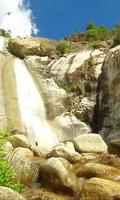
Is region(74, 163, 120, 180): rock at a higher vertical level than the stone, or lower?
higher

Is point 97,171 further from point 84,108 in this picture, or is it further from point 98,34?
point 98,34

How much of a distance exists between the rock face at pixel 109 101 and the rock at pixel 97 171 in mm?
11398

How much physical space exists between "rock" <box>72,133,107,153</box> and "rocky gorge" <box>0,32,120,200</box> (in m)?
0.04

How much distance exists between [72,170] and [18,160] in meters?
2.38

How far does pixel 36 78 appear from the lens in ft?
136

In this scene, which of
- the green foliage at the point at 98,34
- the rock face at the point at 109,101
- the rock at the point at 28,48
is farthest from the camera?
the green foliage at the point at 98,34

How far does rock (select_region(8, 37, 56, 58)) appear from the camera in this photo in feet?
155

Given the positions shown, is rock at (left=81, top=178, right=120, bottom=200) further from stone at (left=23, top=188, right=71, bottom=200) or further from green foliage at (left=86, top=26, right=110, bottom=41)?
green foliage at (left=86, top=26, right=110, bottom=41)

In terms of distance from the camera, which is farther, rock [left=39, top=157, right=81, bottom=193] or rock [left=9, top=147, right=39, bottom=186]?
rock [left=9, top=147, right=39, bottom=186]

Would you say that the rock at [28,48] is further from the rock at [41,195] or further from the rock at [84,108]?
the rock at [41,195]

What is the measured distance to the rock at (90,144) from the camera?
2750 centimetres

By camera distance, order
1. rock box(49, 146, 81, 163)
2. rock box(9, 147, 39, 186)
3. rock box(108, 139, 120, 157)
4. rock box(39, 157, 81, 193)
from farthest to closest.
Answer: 1. rock box(108, 139, 120, 157)
2. rock box(49, 146, 81, 163)
3. rock box(9, 147, 39, 186)
4. rock box(39, 157, 81, 193)

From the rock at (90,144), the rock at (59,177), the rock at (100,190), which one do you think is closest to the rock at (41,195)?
the rock at (59,177)

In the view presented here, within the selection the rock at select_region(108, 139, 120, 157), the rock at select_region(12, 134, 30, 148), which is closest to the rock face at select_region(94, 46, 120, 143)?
the rock at select_region(12, 134, 30, 148)
